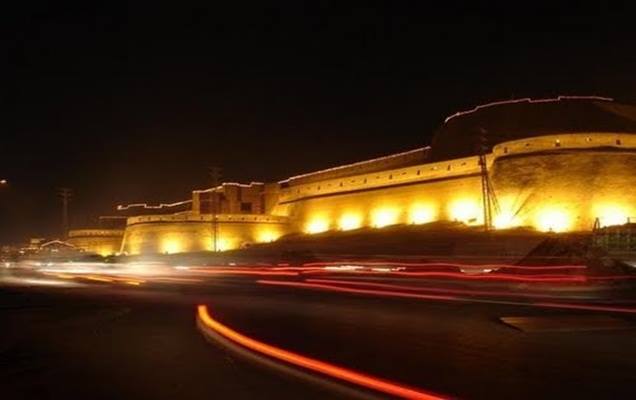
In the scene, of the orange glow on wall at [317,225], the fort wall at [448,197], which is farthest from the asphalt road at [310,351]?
the orange glow on wall at [317,225]

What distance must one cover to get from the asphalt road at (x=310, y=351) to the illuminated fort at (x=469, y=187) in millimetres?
31095

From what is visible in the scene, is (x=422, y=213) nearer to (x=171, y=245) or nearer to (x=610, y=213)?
(x=610, y=213)

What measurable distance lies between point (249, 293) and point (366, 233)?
3361 cm

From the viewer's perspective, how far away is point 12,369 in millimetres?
7742

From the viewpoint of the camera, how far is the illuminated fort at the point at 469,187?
139 feet

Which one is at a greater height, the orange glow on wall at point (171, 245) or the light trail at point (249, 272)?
the orange glow on wall at point (171, 245)

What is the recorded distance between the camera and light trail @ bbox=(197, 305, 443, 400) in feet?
18.1

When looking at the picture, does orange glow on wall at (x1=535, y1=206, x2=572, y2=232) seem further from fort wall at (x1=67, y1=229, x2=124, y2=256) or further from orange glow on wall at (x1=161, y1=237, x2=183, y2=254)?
fort wall at (x1=67, y1=229, x2=124, y2=256)

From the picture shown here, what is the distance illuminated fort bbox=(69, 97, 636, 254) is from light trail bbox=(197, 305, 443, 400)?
116 ft

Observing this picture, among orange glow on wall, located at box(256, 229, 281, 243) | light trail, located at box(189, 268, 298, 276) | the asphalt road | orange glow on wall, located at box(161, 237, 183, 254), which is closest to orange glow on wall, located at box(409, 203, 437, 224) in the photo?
orange glow on wall, located at box(256, 229, 281, 243)

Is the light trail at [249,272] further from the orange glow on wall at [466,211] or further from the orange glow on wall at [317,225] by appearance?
the orange glow on wall at [317,225]

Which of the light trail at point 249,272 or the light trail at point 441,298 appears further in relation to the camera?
the light trail at point 249,272

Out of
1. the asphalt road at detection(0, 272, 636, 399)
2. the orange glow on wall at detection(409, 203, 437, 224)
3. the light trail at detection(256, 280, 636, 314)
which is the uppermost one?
the orange glow on wall at detection(409, 203, 437, 224)

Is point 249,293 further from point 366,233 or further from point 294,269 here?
point 366,233
